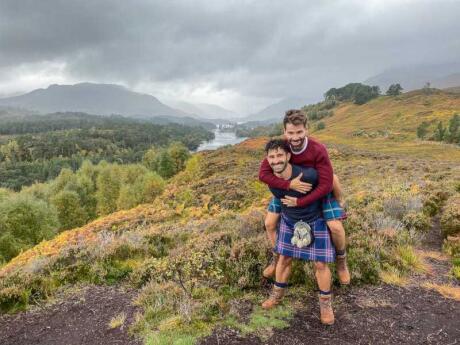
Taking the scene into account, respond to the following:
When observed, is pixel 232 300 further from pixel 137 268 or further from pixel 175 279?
pixel 137 268

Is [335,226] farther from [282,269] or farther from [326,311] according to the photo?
[326,311]

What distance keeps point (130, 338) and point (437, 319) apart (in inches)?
164

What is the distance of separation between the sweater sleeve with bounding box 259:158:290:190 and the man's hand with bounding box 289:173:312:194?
8 centimetres

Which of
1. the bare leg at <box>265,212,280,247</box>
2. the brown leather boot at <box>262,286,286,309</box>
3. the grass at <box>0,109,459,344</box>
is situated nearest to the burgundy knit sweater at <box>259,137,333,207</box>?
the bare leg at <box>265,212,280,247</box>

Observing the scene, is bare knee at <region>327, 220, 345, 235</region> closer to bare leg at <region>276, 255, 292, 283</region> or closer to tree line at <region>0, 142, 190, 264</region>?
bare leg at <region>276, 255, 292, 283</region>

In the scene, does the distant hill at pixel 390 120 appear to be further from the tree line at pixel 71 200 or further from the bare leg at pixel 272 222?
the bare leg at pixel 272 222

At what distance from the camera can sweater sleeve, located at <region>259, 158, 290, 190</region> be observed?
14.3 feet

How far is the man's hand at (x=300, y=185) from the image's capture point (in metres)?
4.25

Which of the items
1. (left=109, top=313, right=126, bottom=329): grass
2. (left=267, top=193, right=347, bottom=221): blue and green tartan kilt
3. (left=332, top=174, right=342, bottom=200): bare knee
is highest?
(left=332, top=174, right=342, bottom=200): bare knee

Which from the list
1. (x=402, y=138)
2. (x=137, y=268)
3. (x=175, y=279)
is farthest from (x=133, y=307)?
(x=402, y=138)

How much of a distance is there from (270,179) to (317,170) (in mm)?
608

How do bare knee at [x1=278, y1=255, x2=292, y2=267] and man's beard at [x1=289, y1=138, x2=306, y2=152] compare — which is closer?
man's beard at [x1=289, y1=138, x2=306, y2=152]

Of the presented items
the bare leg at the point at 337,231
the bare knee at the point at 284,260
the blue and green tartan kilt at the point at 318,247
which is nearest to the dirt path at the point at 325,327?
the bare knee at the point at 284,260

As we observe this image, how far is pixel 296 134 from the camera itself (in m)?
4.28
